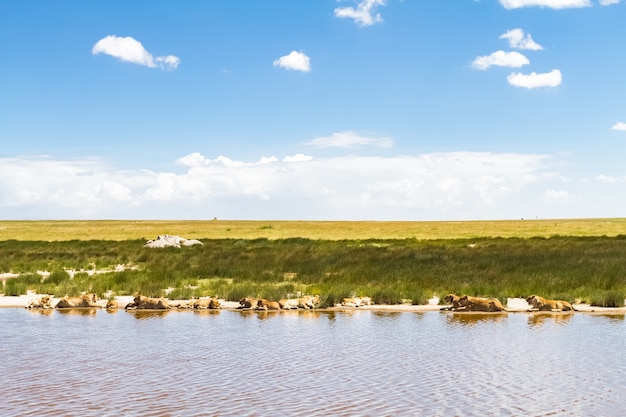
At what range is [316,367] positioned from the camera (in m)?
11.1

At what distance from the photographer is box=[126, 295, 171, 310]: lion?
792 inches

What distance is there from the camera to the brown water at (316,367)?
28.8ft

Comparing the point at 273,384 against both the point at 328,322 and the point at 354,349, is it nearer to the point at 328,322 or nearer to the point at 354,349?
the point at 354,349

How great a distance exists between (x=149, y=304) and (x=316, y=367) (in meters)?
10.2

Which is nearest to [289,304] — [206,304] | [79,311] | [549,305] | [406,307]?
[206,304]

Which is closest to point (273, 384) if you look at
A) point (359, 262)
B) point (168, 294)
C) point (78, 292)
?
point (168, 294)

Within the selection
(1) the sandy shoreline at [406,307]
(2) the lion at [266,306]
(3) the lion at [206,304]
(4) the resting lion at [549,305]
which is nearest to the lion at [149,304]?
(1) the sandy shoreline at [406,307]

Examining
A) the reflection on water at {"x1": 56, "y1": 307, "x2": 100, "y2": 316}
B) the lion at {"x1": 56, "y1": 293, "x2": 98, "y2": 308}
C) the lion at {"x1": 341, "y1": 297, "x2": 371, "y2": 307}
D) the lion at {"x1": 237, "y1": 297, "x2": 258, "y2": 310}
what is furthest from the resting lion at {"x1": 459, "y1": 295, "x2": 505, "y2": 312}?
the lion at {"x1": 56, "y1": 293, "x2": 98, "y2": 308}

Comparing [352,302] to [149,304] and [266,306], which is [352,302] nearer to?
[266,306]

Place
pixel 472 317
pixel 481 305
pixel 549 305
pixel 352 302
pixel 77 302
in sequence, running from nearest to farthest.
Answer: pixel 472 317, pixel 481 305, pixel 549 305, pixel 352 302, pixel 77 302

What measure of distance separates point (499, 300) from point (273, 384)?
38.4 feet

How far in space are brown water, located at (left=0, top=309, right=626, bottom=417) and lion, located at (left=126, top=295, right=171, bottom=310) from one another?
2747mm

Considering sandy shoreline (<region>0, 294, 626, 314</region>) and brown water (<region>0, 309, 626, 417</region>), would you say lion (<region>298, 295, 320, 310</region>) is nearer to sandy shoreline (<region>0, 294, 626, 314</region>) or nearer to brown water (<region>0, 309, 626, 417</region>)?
sandy shoreline (<region>0, 294, 626, 314</region>)

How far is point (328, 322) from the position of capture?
658 inches
